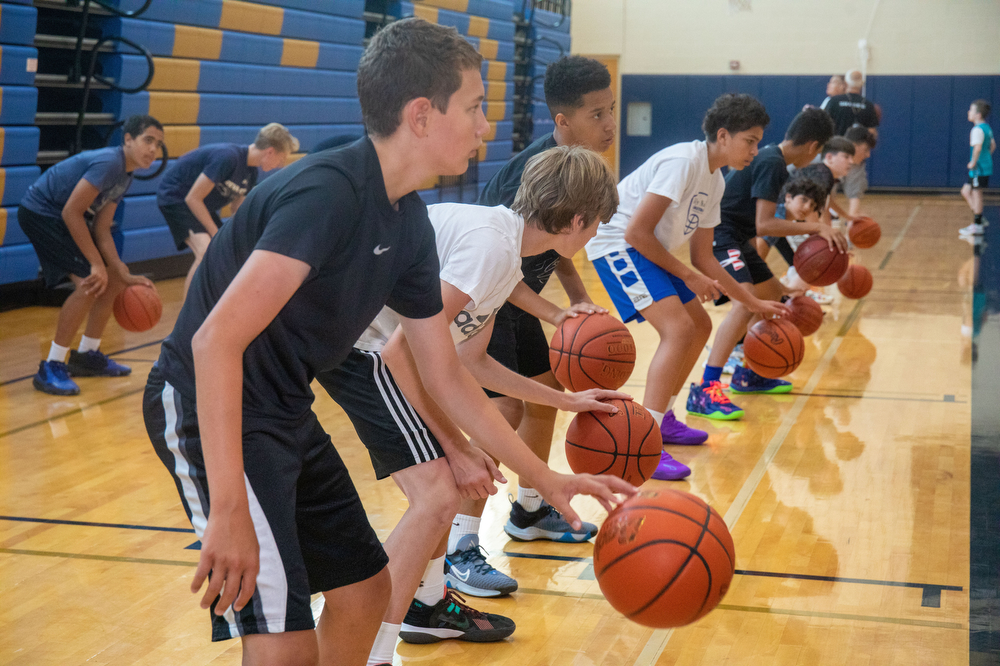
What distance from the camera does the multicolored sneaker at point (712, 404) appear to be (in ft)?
16.4

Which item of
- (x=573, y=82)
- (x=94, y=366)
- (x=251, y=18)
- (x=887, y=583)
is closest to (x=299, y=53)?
(x=251, y=18)

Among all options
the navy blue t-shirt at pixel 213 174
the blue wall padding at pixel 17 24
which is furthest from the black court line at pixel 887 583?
the blue wall padding at pixel 17 24

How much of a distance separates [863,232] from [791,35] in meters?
11.8

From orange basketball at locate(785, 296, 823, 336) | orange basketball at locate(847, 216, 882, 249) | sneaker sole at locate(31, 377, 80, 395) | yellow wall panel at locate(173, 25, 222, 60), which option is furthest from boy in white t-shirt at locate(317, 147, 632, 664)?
yellow wall panel at locate(173, 25, 222, 60)

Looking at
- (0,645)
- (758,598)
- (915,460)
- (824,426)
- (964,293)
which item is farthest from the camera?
(964,293)

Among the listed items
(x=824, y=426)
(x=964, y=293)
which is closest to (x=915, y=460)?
(x=824, y=426)

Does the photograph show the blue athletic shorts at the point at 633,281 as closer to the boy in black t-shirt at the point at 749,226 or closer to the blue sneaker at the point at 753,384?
the boy in black t-shirt at the point at 749,226

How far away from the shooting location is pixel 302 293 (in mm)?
1638

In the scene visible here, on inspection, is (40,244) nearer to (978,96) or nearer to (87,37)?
(87,37)

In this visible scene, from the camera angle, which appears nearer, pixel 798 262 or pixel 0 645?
pixel 0 645

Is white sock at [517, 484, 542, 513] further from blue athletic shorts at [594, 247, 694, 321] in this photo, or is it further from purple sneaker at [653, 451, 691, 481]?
blue athletic shorts at [594, 247, 694, 321]

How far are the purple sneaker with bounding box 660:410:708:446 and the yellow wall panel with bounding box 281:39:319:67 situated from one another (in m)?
6.90

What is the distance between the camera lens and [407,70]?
5.37 feet

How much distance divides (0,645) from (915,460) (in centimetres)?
358
